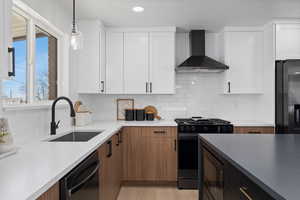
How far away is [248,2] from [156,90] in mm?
1691

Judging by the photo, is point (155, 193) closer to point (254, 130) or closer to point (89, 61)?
point (254, 130)

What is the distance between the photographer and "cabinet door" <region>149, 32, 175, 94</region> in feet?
11.5

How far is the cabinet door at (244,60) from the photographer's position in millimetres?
3533

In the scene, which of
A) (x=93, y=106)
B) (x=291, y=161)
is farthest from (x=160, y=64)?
(x=291, y=161)

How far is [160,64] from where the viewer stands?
3508mm

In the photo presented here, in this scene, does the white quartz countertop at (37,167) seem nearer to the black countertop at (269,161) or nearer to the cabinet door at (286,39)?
the black countertop at (269,161)

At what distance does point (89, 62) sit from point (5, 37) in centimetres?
217

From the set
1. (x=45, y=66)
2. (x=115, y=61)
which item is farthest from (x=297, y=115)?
(x=45, y=66)

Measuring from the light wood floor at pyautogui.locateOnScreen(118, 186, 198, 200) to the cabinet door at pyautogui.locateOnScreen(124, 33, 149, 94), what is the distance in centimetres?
142

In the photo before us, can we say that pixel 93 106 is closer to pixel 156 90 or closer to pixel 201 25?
pixel 156 90

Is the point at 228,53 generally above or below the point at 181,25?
below

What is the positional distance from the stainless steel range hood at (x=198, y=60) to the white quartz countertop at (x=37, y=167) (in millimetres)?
2137

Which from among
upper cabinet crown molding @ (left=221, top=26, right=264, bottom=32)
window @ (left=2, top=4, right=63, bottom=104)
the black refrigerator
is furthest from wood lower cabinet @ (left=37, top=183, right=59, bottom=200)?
upper cabinet crown molding @ (left=221, top=26, right=264, bottom=32)

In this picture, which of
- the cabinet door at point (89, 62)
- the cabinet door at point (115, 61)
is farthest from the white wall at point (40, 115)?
the cabinet door at point (115, 61)
